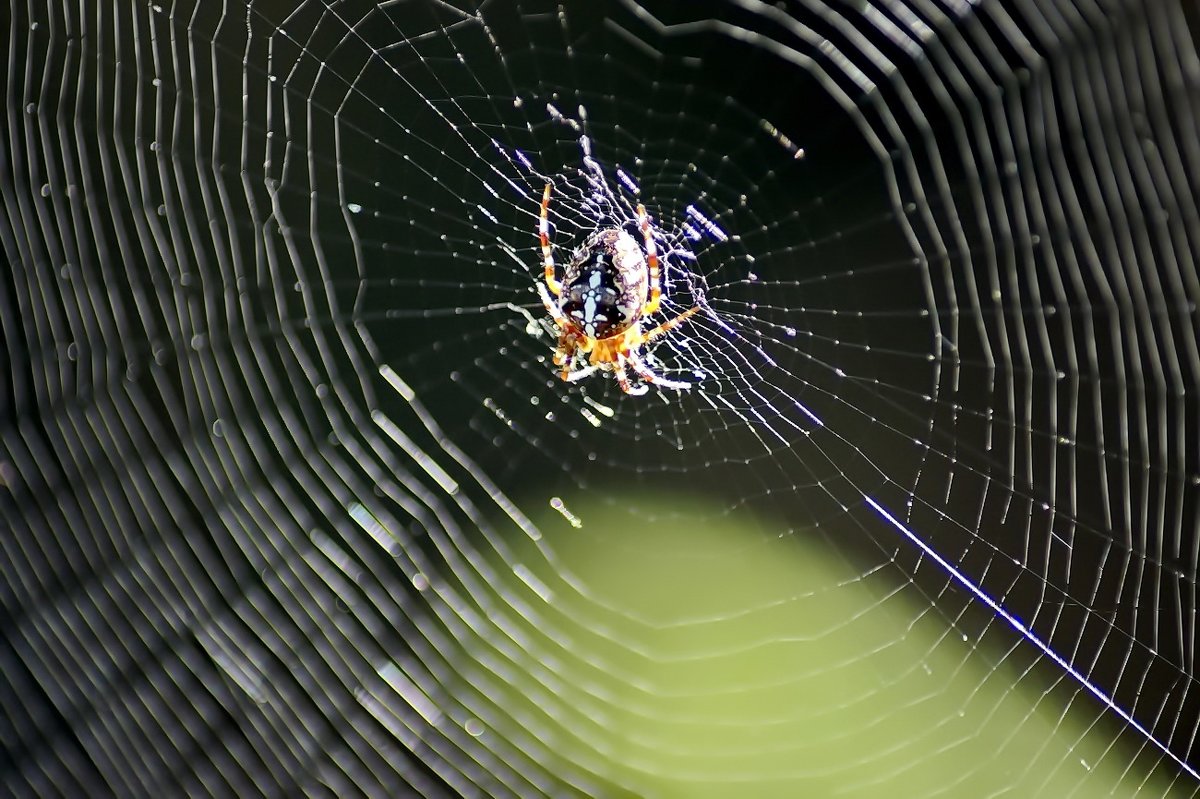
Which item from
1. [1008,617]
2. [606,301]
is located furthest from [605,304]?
[1008,617]

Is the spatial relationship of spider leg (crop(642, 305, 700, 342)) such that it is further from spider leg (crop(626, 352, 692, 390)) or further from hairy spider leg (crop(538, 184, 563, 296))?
hairy spider leg (crop(538, 184, 563, 296))

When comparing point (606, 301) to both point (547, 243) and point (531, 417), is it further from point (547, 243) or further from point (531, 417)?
point (531, 417)

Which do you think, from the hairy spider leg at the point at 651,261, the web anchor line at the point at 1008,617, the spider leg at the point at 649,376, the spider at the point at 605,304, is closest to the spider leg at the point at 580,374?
the spider at the point at 605,304

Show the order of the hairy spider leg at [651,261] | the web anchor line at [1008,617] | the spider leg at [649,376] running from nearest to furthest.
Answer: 1. the web anchor line at [1008,617]
2. the hairy spider leg at [651,261]
3. the spider leg at [649,376]

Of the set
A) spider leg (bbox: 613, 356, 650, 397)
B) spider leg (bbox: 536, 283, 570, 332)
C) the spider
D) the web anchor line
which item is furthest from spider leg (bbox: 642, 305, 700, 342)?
the web anchor line

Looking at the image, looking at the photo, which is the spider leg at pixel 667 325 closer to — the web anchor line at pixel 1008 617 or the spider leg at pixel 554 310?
the spider leg at pixel 554 310

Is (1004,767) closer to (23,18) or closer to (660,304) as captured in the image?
(660,304)
